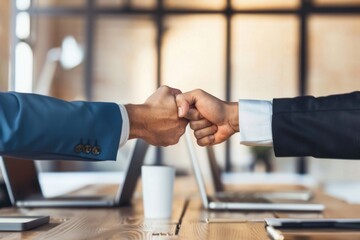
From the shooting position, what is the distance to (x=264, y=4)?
6.36 metres

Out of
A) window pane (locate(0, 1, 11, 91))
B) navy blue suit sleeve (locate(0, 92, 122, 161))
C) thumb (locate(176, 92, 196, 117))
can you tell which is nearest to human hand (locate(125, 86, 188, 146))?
thumb (locate(176, 92, 196, 117))

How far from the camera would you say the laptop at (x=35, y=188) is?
174 cm

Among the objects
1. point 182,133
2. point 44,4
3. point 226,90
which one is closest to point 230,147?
point 226,90

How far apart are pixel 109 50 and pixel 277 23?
1.86 m

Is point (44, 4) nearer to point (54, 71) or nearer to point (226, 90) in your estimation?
point (54, 71)

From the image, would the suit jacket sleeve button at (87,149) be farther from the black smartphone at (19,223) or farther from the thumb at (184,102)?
the thumb at (184,102)

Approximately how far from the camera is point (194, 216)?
4.92 feet

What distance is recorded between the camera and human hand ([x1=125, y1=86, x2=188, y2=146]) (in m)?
1.63

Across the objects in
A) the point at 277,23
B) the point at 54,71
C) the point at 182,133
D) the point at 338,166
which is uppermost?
the point at 277,23

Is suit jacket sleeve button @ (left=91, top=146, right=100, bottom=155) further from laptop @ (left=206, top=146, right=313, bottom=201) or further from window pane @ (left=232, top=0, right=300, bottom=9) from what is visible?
window pane @ (left=232, top=0, right=300, bottom=9)

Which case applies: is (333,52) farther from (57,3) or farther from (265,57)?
(57,3)

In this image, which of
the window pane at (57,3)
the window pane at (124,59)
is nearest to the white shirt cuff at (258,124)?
the window pane at (124,59)

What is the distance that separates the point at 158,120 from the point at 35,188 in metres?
0.52

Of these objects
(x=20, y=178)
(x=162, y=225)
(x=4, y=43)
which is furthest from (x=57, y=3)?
(x=162, y=225)
